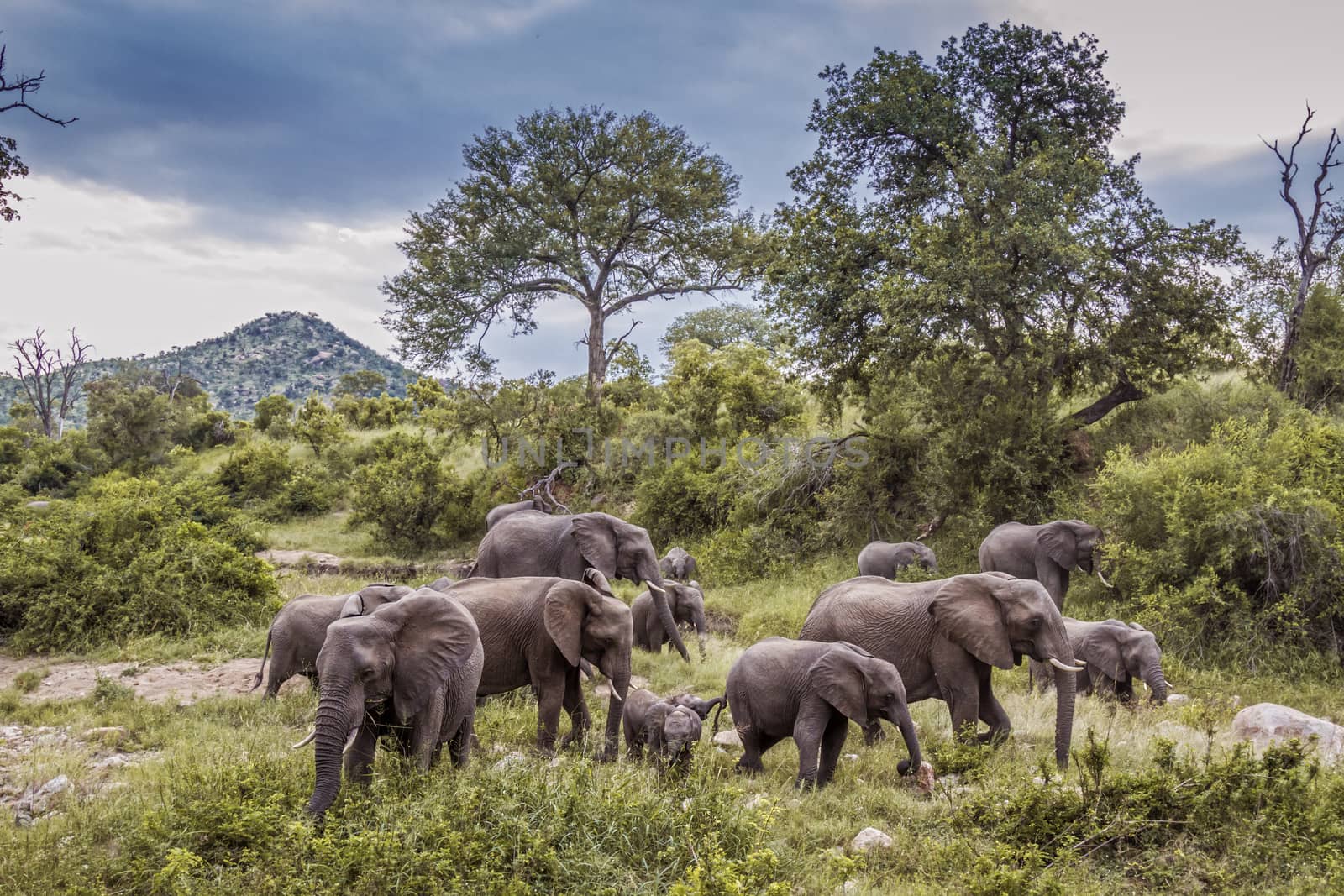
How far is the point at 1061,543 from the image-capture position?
38.2 feet

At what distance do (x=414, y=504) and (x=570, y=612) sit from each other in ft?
54.2

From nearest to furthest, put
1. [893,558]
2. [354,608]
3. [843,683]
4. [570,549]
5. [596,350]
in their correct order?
[354,608] < [843,683] < [570,549] < [893,558] < [596,350]

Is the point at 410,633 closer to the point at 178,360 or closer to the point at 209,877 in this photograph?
the point at 209,877

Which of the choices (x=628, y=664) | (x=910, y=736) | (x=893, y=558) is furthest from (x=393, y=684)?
(x=893, y=558)

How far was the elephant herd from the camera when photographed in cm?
578

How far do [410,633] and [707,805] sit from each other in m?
2.38

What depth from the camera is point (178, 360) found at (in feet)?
366

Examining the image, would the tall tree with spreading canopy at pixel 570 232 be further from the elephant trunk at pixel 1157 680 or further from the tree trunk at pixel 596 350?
the elephant trunk at pixel 1157 680

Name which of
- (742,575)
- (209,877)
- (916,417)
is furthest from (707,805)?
(916,417)

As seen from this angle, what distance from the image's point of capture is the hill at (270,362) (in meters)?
106

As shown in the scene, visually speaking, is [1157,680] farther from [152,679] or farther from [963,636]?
[152,679]

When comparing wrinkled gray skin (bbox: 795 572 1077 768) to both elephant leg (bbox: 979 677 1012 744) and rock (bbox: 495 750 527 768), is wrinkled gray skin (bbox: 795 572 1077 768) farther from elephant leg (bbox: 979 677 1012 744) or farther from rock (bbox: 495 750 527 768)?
rock (bbox: 495 750 527 768)

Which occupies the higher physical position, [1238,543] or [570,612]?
[570,612]

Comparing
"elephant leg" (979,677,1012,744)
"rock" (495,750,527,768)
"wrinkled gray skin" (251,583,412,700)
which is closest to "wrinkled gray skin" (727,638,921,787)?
"elephant leg" (979,677,1012,744)
